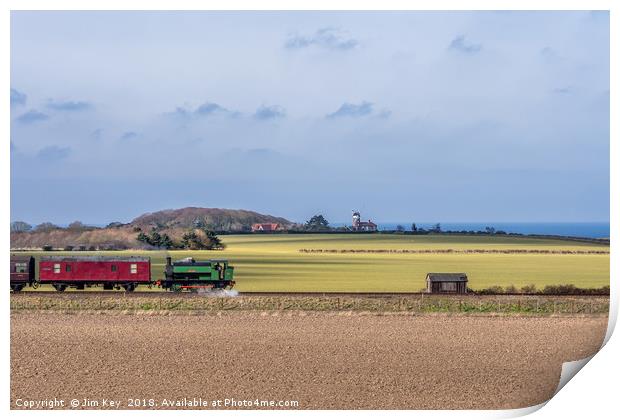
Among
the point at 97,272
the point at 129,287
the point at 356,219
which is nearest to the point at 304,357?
the point at 356,219

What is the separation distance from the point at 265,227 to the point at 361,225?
6.47 ft

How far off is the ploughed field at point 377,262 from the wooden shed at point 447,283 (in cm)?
20

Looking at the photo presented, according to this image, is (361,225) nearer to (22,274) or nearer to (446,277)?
(446,277)

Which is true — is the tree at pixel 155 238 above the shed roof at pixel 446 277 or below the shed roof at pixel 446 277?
above

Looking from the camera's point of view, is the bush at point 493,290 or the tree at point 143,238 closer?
the tree at point 143,238

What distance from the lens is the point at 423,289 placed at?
20078 millimetres

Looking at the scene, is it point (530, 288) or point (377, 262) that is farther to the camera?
point (377, 262)

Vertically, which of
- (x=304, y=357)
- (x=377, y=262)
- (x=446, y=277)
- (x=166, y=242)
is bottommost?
(x=304, y=357)

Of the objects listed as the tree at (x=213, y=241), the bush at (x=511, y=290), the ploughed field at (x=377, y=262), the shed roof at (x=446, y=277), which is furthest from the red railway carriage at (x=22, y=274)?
the bush at (x=511, y=290)

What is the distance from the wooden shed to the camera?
20.1 meters

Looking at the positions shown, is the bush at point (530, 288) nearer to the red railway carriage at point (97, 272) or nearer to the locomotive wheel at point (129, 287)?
the red railway carriage at point (97, 272)

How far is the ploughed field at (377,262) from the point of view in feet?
A: 64.6

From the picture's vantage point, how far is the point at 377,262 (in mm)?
20906

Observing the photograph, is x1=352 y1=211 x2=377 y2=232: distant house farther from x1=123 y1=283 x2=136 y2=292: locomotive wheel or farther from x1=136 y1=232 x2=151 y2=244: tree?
x1=123 y1=283 x2=136 y2=292: locomotive wheel
